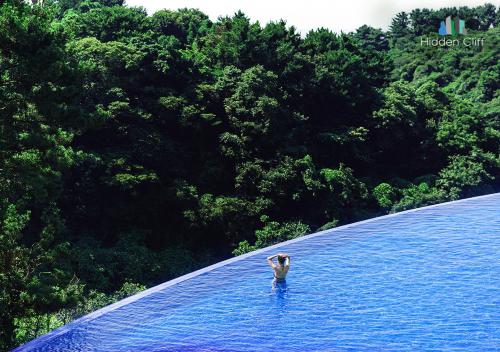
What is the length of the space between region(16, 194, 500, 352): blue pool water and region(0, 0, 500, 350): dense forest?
2.50 metres

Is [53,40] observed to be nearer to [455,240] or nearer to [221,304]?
[221,304]

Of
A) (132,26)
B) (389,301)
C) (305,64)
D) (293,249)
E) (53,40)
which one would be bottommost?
(389,301)

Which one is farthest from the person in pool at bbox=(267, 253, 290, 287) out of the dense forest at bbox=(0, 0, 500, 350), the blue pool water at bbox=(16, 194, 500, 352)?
the dense forest at bbox=(0, 0, 500, 350)

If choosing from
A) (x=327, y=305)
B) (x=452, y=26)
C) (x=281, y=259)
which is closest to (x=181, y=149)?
(x=281, y=259)

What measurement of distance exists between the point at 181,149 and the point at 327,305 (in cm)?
1188

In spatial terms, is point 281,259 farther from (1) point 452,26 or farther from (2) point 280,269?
(1) point 452,26

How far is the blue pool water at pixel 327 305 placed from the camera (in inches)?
392

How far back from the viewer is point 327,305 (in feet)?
38.5

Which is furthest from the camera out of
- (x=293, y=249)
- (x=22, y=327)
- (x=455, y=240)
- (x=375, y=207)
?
(x=375, y=207)

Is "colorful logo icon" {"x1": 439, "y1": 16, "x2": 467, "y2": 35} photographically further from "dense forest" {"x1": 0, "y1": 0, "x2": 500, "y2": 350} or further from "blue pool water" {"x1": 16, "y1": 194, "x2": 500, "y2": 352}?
"blue pool water" {"x1": 16, "y1": 194, "x2": 500, "y2": 352}

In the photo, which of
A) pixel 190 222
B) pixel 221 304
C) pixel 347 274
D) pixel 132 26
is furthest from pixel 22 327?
pixel 132 26

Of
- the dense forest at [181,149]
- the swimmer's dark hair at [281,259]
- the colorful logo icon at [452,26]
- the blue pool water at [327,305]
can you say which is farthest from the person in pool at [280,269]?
the colorful logo icon at [452,26]

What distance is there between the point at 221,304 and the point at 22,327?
4.40m

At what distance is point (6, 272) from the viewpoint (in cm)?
1223
